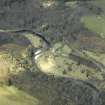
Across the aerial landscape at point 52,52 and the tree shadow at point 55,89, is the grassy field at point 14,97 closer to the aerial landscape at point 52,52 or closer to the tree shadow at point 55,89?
the aerial landscape at point 52,52

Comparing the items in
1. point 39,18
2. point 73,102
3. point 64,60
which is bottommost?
point 73,102

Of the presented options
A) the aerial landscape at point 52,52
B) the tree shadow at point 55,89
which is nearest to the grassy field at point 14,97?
the aerial landscape at point 52,52

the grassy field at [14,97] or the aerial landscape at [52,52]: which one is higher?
the aerial landscape at [52,52]

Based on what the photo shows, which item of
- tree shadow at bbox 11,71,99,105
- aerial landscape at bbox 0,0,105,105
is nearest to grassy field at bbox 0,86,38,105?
aerial landscape at bbox 0,0,105,105

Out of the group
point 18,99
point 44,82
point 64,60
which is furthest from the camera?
point 64,60

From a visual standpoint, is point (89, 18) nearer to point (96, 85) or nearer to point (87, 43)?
point (87, 43)

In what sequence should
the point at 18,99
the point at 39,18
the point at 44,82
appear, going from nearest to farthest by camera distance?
the point at 18,99, the point at 44,82, the point at 39,18

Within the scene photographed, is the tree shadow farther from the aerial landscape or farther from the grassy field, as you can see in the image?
the grassy field

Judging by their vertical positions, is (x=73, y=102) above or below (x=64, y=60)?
below

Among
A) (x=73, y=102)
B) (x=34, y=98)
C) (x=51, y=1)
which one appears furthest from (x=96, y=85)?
(x=51, y=1)
